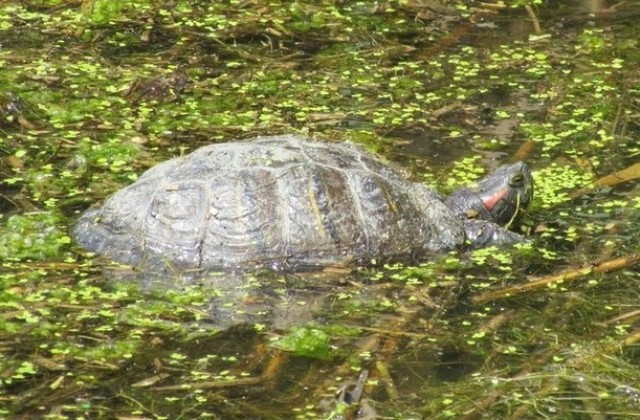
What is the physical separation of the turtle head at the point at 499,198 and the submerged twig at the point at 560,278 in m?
0.77

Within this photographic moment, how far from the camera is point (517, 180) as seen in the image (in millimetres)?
6922

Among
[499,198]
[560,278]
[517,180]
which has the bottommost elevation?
[560,278]

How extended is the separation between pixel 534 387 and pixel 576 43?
5.14 meters

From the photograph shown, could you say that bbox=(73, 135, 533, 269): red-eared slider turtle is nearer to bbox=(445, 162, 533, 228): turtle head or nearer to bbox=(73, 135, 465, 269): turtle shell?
bbox=(73, 135, 465, 269): turtle shell

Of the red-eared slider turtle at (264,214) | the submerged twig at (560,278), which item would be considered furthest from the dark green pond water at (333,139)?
the red-eared slider turtle at (264,214)

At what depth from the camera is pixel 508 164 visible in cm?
750

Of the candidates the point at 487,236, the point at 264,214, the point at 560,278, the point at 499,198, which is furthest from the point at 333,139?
the point at 560,278

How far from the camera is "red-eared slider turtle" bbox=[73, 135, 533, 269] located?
6.13m

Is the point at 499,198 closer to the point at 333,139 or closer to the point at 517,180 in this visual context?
the point at 517,180

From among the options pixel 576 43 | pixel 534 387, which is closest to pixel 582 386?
pixel 534 387

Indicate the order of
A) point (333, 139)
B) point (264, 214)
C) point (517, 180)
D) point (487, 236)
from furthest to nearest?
point (333, 139), point (517, 180), point (487, 236), point (264, 214)

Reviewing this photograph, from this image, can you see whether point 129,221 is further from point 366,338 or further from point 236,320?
point 366,338

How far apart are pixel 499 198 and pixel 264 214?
59.5 inches

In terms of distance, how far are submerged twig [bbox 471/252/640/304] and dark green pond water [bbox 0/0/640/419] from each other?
1 centimetres
